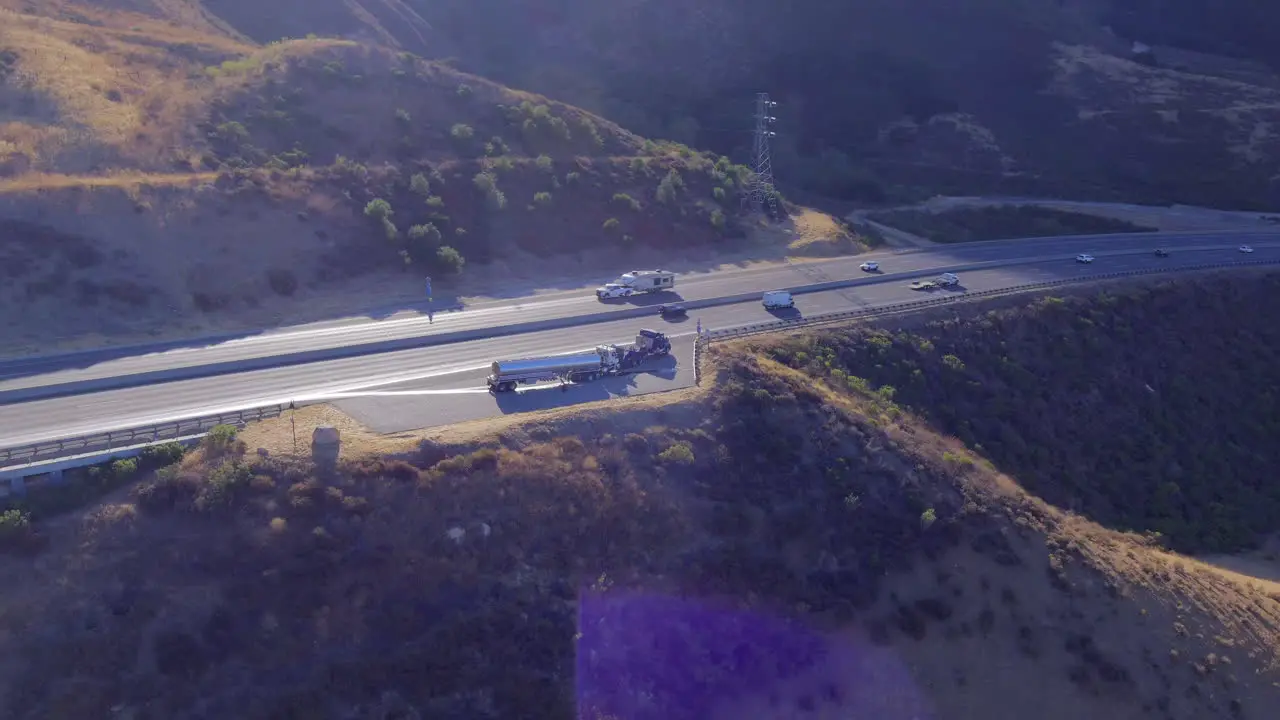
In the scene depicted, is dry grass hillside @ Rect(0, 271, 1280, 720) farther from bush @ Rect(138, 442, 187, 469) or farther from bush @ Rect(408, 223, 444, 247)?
bush @ Rect(408, 223, 444, 247)

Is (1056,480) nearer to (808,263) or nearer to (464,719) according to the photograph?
(808,263)

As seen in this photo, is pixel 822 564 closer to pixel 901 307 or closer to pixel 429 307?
pixel 901 307

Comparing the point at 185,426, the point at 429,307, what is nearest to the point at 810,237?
the point at 429,307

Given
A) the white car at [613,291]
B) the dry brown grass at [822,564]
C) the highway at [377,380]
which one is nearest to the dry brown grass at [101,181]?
the highway at [377,380]

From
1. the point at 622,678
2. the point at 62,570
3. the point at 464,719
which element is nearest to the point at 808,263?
the point at 622,678

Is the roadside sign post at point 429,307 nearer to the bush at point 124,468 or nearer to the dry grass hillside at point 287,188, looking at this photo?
the dry grass hillside at point 287,188
